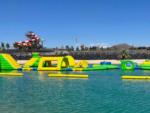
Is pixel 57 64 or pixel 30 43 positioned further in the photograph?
pixel 30 43

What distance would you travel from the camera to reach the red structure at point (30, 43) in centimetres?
13162

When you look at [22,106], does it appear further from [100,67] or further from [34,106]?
[100,67]

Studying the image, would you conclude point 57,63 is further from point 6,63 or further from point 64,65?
point 6,63

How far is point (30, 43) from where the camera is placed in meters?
132

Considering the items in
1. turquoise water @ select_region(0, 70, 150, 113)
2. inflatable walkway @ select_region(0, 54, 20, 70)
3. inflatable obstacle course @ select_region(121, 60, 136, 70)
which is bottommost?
turquoise water @ select_region(0, 70, 150, 113)

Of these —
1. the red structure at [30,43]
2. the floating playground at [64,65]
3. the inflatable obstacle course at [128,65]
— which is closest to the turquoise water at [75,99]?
the floating playground at [64,65]

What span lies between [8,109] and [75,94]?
7.01 metres

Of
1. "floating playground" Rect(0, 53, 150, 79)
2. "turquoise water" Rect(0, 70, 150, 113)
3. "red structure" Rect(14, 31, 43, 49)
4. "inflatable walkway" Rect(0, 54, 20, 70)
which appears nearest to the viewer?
"turquoise water" Rect(0, 70, 150, 113)

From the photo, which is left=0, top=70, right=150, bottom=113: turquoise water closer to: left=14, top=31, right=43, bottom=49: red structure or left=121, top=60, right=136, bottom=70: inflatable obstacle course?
left=121, top=60, right=136, bottom=70: inflatable obstacle course

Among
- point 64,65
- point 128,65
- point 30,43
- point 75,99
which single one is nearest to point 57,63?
point 64,65

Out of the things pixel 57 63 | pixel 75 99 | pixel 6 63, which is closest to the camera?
pixel 75 99

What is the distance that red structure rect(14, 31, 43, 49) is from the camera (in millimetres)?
131625

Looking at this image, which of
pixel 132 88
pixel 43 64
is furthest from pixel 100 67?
pixel 132 88

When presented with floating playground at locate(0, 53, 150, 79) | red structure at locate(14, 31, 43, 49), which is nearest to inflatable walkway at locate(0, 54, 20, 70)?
floating playground at locate(0, 53, 150, 79)
